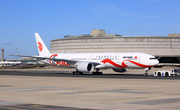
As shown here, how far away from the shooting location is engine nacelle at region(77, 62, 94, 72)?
155 feet

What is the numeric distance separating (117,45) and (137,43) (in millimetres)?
11849

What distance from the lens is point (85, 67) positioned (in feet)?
155

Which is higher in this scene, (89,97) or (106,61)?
(106,61)

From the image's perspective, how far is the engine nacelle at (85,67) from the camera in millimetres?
47312

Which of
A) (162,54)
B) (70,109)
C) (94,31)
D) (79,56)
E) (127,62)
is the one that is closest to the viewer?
(70,109)

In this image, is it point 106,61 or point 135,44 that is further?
point 135,44

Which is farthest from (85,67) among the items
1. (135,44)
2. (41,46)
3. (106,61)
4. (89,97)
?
(135,44)

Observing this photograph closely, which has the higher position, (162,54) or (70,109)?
(162,54)

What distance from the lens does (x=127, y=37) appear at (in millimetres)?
159250

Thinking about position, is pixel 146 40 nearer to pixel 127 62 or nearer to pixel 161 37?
pixel 161 37

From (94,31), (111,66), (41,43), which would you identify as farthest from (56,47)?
(111,66)

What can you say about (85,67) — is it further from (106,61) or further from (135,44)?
→ (135,44)

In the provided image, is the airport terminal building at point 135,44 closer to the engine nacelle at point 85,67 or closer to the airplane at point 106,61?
the airplane at point 106,61

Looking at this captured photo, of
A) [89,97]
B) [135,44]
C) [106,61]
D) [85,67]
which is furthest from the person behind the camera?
[135,44]
